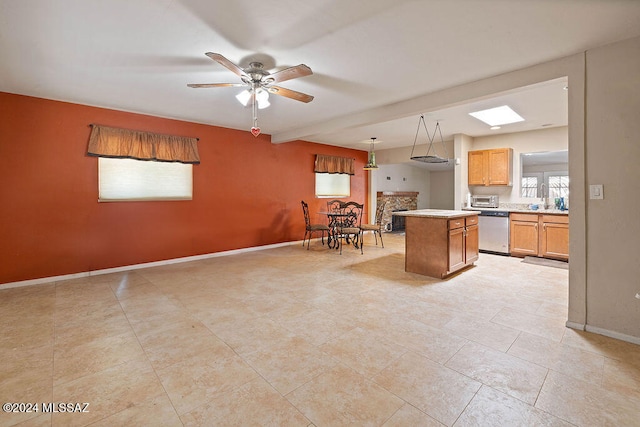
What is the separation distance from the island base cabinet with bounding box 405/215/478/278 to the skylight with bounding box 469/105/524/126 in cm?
165

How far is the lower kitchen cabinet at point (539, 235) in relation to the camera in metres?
4.69

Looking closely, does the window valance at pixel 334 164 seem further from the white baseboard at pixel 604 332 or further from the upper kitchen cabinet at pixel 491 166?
the white baseboard at pixel 604 332

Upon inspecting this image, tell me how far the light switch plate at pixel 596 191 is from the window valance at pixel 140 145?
510 cm

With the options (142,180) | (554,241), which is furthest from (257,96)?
(554,241)

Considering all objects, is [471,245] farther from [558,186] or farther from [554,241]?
[558,186]

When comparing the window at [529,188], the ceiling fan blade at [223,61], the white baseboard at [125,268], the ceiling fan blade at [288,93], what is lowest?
the white baseboard at [125,268]

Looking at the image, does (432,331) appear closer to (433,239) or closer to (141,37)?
(433,239)

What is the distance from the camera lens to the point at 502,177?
561 centimetres

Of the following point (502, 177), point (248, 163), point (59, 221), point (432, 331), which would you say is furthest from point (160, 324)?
point (502, 177)

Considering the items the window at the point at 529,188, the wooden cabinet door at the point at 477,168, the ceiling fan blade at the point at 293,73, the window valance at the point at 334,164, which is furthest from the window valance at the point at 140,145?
the window at the point at 529,188

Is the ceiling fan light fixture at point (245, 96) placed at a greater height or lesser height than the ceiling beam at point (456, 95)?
lesser

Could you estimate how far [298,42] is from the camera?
7.76ft

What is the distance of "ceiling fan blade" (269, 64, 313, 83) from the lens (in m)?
2.37

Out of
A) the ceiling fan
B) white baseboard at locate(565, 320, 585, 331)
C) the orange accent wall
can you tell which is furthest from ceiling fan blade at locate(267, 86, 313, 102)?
white baseboard at locate(565, 320, 585, 331)
